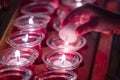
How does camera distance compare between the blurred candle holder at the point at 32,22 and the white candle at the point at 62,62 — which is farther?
the blurred candle holder at the point at 32,22

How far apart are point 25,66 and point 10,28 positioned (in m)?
0.48

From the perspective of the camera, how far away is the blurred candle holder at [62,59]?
1322 millimetres

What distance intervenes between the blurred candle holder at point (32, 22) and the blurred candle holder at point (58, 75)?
1.47ft

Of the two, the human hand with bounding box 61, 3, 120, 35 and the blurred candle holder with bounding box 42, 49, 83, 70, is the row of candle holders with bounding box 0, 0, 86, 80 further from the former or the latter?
the human hand with bounding box 61, 3, 120, 35

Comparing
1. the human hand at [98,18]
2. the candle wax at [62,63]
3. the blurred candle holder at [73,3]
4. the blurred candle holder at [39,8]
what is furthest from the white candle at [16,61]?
the blurred candle holder at [73,3]

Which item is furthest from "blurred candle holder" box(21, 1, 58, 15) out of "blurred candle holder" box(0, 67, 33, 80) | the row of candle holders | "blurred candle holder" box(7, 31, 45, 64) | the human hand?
"blurred candle holder" box(0, 67, 33, 80)

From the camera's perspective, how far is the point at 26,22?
1729 millimetres

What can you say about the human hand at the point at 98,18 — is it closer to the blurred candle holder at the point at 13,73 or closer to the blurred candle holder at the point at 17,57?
the blurred candle holder at the point at 17,57

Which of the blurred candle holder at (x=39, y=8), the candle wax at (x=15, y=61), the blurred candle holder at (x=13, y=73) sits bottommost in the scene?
the blurred candle holder at (x=13, y=73)

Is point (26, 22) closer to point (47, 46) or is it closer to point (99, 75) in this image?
point (47, 46)

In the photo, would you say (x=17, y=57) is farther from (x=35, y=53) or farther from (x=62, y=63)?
(x=62, y=63)

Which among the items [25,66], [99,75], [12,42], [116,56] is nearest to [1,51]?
[12,42]

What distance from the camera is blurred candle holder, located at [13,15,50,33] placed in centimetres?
166

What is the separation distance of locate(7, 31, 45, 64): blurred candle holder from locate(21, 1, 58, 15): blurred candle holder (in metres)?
0.28
